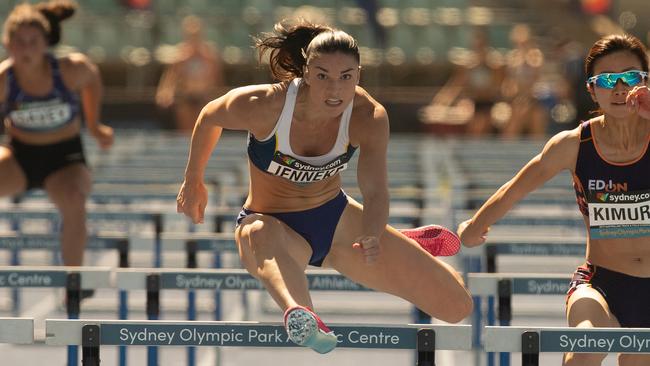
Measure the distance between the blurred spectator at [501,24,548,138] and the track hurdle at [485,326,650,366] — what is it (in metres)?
14.2

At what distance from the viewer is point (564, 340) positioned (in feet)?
14.8

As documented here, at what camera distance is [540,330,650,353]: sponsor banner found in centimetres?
447

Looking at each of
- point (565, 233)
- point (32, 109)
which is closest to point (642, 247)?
point (32, 109)

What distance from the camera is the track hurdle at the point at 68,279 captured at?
557 centimetres

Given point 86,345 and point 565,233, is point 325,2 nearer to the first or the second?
point 565,233

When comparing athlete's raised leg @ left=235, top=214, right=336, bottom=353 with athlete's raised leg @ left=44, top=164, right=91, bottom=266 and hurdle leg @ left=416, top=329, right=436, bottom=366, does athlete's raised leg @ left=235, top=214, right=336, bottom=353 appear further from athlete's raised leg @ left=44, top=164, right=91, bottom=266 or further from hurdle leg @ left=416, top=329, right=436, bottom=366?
athlete's raised leg @ left=44, top=164, right=91, bottom=266

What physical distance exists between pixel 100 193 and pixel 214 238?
10.5ft

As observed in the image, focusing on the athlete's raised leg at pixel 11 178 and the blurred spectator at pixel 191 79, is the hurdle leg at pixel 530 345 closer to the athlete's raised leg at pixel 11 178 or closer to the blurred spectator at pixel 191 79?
the athlete's raised leg at pixel 11 178

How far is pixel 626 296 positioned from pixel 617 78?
0.80 meters

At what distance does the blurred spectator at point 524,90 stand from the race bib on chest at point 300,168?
13401 mm

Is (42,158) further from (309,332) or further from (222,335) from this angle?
(309,332)

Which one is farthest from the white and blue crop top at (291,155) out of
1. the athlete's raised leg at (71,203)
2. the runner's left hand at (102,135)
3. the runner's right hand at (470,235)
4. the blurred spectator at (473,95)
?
the blurred spectator at (473,95)

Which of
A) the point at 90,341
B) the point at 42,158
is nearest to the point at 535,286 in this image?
the point at 90,341

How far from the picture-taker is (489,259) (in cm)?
686
